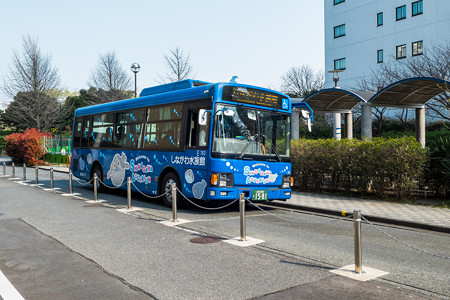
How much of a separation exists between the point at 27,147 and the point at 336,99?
2774cm

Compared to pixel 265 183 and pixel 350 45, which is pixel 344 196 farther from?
pixel 350 45

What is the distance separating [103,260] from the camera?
5.96 m

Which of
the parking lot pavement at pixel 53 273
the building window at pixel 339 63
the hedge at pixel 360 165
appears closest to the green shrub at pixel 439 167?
the hedge at pixel 360 165

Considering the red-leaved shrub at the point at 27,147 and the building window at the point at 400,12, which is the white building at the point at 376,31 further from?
the red-leaved shrub at the point at 27,147

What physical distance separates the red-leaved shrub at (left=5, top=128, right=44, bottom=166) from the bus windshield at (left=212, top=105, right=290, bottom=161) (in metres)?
29.9

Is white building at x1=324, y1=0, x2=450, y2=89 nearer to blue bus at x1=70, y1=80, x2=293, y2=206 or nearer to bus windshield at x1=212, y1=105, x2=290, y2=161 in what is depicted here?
bus windshield at x1=212, y1=105, x2=290, y2=161

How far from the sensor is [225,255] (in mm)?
6172

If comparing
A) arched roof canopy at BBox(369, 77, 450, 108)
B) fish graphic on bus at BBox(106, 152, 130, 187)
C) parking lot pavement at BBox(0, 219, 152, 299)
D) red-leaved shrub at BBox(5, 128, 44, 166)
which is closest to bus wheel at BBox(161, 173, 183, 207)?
fish graphic on bus at BBox(106, 152, 130, 187)

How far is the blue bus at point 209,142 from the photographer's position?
9508 millimetres

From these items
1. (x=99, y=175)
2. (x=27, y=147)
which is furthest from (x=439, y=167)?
(x=27, y=147)

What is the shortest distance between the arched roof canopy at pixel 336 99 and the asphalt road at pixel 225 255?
7.52m

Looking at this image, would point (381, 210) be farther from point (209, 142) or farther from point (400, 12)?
point (400, 12)

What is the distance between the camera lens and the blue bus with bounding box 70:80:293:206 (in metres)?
9.51

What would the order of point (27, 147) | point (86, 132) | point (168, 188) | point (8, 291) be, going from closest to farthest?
point (8, 291)
point (168, 188)
point (86, 132)
point (27, 147)
